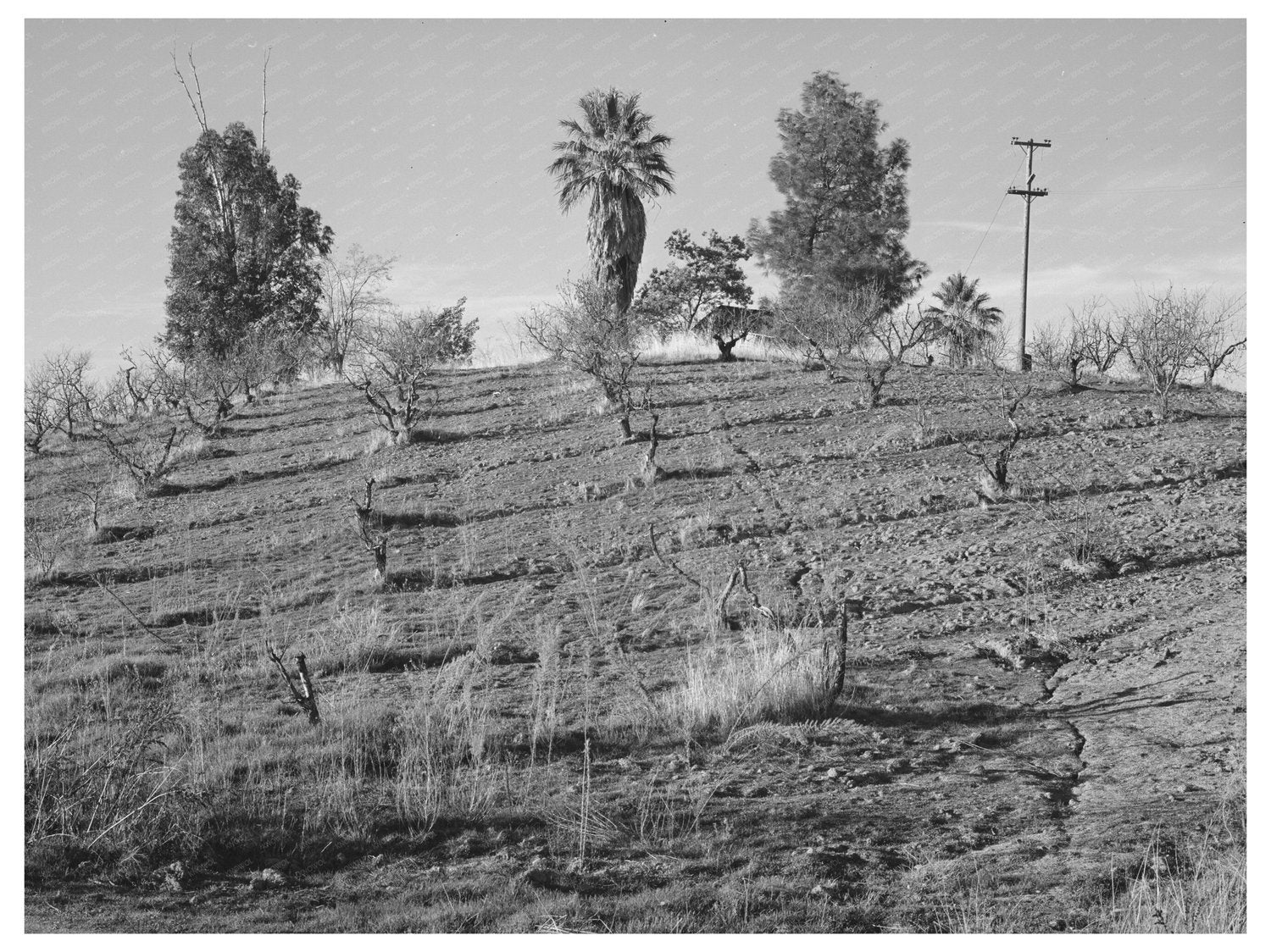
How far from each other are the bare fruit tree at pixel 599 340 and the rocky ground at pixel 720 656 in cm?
226

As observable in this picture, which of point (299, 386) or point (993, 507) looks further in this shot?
point (299, 386)

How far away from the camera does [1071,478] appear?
42.6 feet

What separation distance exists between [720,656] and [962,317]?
91.6 ft

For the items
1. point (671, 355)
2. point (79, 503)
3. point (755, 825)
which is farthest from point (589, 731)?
point (671, 355)

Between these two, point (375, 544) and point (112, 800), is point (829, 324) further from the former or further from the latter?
point (112, 800)

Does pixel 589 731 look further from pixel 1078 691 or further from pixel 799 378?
pixel 799 378

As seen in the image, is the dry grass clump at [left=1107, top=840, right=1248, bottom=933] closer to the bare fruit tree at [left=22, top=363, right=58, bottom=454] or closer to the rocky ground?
the rocky ground

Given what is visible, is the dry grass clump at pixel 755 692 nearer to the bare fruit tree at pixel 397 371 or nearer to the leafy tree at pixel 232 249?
the bare fruit tree at pixel 397 371

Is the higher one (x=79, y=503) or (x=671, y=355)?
(x=671, y=355)

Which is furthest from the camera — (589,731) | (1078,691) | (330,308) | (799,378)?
(330,308)

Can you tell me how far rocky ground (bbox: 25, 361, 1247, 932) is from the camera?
401 centimetres

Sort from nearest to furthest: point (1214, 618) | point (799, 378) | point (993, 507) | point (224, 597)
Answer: point (1214, 618) < point (224, 597) < point (993, 507) < point (799, 378)

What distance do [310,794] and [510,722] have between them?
4.32ft

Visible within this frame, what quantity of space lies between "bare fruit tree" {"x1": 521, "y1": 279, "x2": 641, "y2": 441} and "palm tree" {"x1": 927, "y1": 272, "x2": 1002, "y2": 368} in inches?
380
